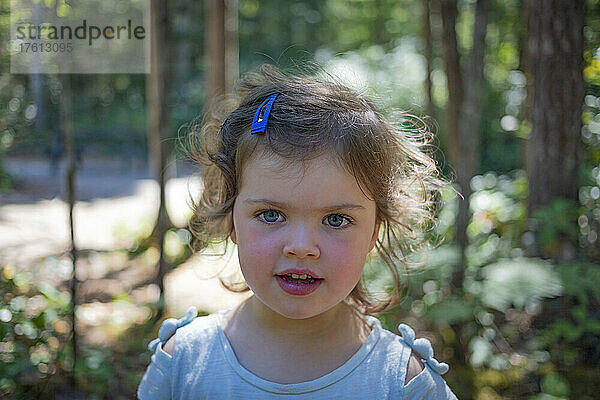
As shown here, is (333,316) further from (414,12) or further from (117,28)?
(414,12)

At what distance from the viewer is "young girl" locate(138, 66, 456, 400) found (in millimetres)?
1308

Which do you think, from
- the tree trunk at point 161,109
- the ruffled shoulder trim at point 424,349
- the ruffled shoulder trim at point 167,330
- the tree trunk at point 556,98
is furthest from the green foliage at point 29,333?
the tree trunk at point 556,98

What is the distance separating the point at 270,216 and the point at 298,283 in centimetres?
15

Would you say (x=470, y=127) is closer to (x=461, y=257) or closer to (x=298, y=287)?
(x=461, y=257)

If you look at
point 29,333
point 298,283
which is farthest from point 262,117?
point 29,333

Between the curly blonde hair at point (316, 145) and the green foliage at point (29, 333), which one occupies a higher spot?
the curly blonde hair at point (316, 145)

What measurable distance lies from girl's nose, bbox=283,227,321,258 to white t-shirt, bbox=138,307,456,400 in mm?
304

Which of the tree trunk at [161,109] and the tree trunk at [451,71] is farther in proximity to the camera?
the tree trunk at [451,71]

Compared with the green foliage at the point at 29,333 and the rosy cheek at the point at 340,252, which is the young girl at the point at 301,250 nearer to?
the rosy cheek at the point at 340,252

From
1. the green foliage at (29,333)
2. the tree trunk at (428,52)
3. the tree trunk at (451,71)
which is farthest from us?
the tree trunk at (428,52)

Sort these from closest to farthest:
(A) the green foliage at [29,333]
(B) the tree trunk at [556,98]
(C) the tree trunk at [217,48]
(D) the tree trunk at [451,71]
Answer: (A) the green foliage at [29,333] < (B) the tree trunk at [556,98] < (D) the tree trunk at [451,71] < (C) the tree trunk at [217,48]

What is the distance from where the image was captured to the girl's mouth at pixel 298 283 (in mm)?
1306

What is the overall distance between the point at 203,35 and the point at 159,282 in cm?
1071

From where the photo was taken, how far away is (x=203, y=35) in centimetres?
1373
